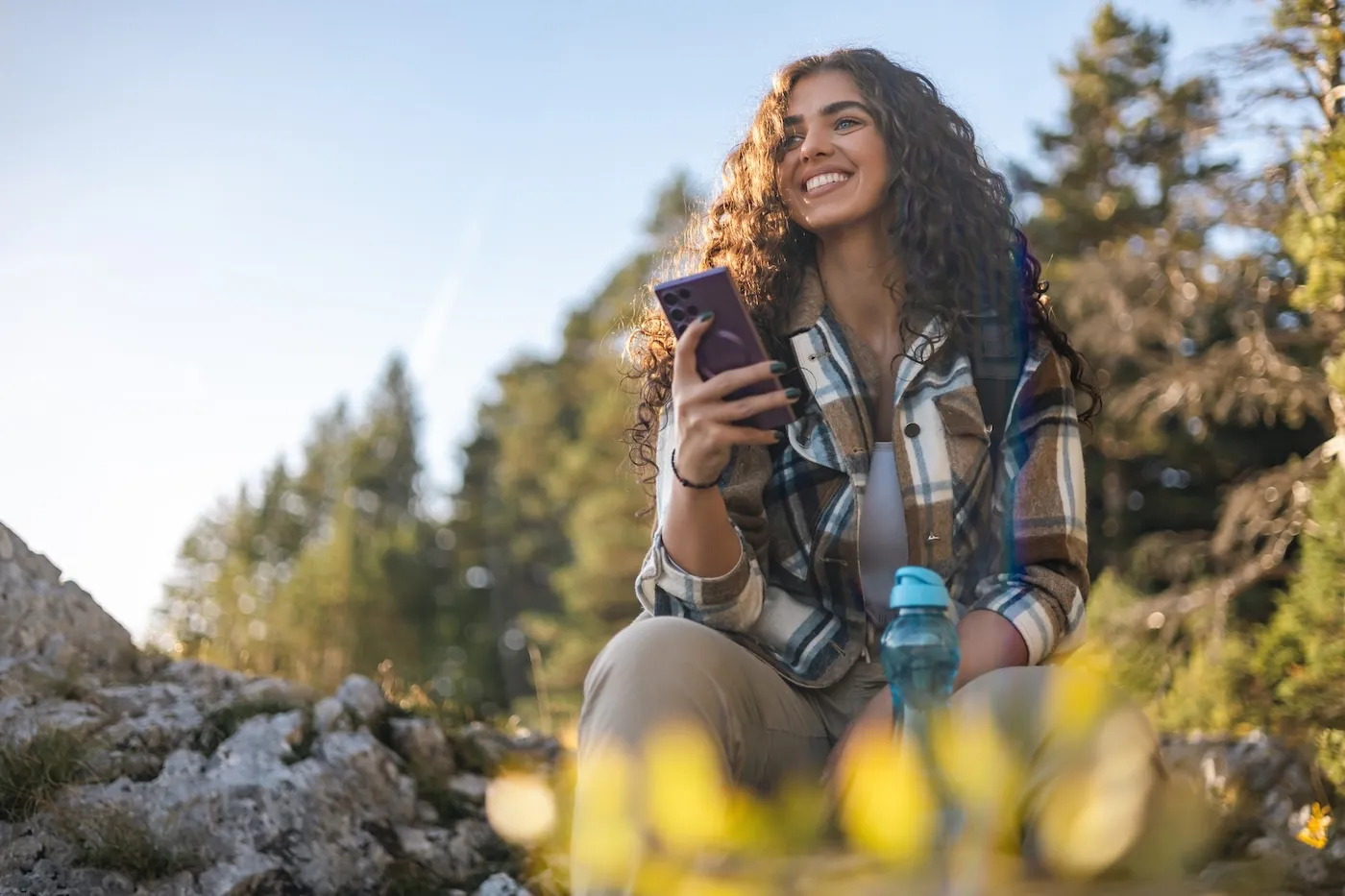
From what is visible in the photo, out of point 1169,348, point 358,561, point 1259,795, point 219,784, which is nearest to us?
point 219,784

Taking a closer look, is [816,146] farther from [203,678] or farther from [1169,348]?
[1169,348]

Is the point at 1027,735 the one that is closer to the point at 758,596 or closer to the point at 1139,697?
the point at 758,596

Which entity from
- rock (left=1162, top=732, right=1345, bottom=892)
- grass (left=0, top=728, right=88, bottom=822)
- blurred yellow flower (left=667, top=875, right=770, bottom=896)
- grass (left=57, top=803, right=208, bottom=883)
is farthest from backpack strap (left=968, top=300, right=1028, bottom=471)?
grass (left=0, top=728, right=88, bottom=822)

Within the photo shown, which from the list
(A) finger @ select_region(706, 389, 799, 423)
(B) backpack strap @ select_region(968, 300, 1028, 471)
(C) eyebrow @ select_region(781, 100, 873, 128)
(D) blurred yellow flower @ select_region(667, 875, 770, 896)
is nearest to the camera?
(D) blurred yellow flower @ select_region(667, 875, 770, 896)

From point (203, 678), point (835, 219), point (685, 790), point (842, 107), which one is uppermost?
point (842, 107)

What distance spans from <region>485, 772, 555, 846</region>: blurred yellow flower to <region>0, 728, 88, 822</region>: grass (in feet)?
3.54

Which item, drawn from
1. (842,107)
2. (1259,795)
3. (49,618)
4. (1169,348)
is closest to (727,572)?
(842,107)

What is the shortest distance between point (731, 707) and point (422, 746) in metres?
1.64

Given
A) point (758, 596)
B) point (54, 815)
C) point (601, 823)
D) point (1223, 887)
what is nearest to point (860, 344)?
point (758, 596)

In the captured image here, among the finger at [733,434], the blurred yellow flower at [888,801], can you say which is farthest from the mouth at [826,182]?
the blurred yellow flower at [888,801]

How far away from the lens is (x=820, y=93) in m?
2.69

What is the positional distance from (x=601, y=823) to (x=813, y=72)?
1.83 m

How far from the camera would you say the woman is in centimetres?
200

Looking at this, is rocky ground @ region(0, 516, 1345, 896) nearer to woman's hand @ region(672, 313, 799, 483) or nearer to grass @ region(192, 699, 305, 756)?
grass @ region(192, 699, 305, 756)
